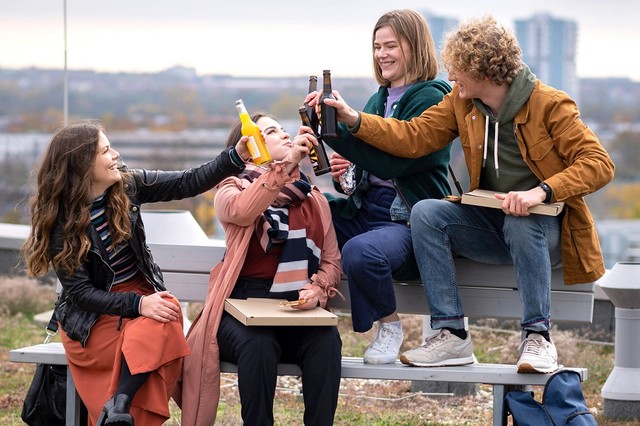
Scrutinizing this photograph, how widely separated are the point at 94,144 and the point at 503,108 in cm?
146

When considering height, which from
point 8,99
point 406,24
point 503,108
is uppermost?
point 406,24

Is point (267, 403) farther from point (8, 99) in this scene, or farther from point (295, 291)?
point (8, 99)

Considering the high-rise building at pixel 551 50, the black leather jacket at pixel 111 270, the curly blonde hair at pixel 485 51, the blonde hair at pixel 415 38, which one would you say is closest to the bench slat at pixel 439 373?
the black leather jacket at pixel 111 270

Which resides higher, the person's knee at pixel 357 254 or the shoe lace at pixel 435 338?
the person's knee at pixel 357 254

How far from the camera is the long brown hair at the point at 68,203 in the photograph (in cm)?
380

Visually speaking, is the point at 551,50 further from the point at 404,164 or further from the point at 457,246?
the point at 457,246

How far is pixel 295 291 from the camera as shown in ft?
13.2

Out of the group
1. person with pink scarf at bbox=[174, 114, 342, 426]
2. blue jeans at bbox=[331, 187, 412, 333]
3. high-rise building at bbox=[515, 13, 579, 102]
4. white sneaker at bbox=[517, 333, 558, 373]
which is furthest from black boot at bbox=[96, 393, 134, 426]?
high-rise building at bbox=[515, 13, 579, 102]

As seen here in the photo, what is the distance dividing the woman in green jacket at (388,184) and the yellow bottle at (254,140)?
0.83 ft

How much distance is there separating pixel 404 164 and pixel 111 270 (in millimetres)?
1145

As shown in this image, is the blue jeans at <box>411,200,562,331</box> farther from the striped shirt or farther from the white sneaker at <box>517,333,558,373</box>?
A: the striped shirt

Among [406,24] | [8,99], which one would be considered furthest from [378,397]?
[8,99]

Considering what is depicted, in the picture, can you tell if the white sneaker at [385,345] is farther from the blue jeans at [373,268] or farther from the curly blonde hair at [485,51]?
the curly blonde hair at [485,51]

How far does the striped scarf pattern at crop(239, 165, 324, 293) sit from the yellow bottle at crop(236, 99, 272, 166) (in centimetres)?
17
